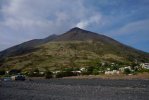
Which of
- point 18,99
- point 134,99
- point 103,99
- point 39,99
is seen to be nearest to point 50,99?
point 39,99

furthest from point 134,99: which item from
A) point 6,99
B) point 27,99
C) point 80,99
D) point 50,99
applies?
point 6,99

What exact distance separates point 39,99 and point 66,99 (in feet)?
20.0

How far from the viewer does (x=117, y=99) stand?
72.9 metres

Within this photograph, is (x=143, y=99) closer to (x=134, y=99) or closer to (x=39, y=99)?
(x=134, y=99)

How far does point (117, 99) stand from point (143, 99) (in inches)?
221

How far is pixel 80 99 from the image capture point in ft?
240

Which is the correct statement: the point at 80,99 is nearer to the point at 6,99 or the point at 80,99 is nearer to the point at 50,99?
the point at 50,99

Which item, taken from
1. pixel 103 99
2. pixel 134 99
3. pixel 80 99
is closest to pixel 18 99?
→ pixel 80 99

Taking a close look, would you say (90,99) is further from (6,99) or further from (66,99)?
(6,99)

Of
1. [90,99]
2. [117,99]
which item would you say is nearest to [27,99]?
[90,99]

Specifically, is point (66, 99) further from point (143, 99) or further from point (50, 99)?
point (143, 99)

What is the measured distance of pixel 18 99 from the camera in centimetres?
7356

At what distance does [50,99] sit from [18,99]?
7.09 metres

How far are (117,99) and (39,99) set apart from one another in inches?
679
